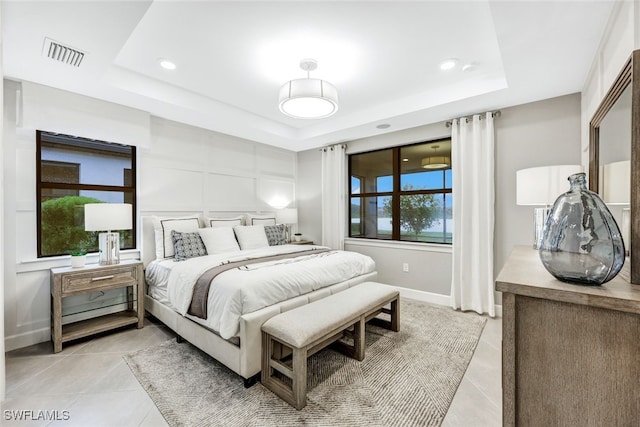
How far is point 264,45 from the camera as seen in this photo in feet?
7.63

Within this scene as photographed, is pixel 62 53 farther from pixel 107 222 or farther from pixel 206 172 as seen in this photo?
pixel 206 172

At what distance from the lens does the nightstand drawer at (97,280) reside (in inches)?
103

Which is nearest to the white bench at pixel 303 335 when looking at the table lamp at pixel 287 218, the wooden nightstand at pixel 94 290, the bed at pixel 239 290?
the bed at pixel 239 290

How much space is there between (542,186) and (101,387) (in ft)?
11.7

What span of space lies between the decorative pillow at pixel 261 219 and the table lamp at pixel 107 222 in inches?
67.5

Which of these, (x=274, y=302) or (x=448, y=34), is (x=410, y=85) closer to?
(x=448, y=34)

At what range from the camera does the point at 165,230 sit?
3330 mm

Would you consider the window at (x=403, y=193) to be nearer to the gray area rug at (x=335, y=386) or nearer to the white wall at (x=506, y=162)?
the white wall at (x=506, y=162)

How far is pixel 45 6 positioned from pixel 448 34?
269 centimetres

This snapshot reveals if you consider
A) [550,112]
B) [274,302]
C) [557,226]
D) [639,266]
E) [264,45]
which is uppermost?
[264,45]

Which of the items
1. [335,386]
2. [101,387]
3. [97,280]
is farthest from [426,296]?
[97,280]

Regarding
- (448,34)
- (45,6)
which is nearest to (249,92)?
(45,6)

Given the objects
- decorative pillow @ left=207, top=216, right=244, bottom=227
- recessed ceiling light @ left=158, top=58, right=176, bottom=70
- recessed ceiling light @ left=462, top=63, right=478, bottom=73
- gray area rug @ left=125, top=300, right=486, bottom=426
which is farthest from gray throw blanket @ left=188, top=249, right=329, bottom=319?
recessed ceiling light @ left=462, top=63, right=478, bottom=73

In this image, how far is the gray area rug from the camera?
1729 millimetres
